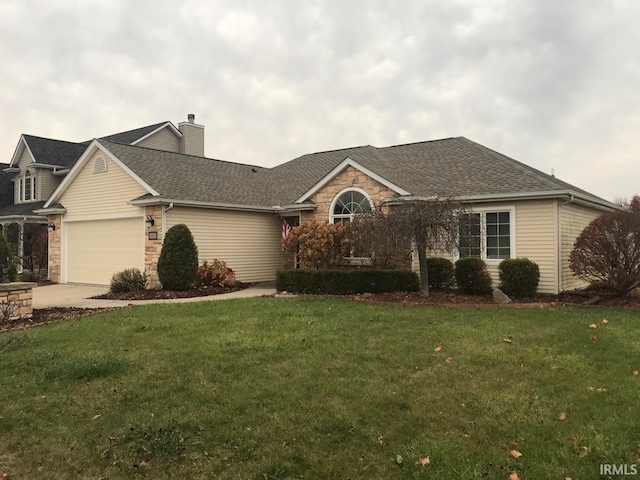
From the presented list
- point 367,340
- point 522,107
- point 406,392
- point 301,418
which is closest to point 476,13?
point 522,107

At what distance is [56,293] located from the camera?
49.0 feet

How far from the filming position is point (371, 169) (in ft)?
49.6

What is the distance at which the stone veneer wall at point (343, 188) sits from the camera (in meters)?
14.9

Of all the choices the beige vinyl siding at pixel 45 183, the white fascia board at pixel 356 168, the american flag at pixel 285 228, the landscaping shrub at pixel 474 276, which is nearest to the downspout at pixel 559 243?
the landscaping shrub at pixel 474 276

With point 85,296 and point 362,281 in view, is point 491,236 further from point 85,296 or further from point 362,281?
point 85,296

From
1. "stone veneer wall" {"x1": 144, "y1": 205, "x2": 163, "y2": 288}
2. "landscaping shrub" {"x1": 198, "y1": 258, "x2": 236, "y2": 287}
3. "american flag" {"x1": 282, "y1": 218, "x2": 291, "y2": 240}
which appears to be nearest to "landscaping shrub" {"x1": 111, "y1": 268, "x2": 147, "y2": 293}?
"stone veneer wall" {"x1": 144, "y1": 205, "x2": 163, "y2": 288}

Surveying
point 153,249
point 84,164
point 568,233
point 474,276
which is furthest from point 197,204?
point 568,233

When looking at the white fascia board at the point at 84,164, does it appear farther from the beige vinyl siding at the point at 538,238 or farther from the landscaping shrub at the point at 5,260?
the beige vinyl siding at the point at 538,238

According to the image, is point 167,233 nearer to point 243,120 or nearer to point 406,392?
point 243,120

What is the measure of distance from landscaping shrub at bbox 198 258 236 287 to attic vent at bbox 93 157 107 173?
5.21 m

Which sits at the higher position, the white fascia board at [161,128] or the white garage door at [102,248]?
the white fascia board at [161,128]

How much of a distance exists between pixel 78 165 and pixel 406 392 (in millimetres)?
16440

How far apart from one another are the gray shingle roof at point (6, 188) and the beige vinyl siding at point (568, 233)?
27718 millimetres

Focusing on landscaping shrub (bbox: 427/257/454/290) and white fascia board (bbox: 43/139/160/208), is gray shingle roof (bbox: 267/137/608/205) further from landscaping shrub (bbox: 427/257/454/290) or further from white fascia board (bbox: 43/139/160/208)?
white fascia board (bbox: 43/139/160/208)
